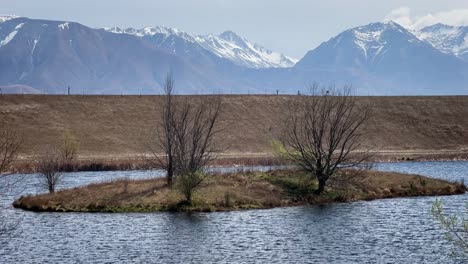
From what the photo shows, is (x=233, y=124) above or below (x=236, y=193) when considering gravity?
above

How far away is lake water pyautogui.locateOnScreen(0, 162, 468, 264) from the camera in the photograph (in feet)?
139

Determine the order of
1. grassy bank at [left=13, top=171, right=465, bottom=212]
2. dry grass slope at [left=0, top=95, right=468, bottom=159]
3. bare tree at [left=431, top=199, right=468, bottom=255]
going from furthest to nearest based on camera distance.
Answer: dry grass slope at [left=0, top=95, right=468, bottom=159] → grassy bank at [left=13, top=171, right=465, bottom=212] → bare tree at [left=431, top=199, right=468, bottom=255]

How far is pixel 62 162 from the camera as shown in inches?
4139

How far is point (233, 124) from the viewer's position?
145625mm

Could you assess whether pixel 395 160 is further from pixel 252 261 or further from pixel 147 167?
pixel 252 261

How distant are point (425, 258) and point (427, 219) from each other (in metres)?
14.3

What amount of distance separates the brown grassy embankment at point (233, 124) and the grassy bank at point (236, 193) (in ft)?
148

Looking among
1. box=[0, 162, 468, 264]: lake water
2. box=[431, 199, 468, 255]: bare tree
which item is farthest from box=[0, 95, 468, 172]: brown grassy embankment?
box=[431, 199, 468, 255]: bare tree

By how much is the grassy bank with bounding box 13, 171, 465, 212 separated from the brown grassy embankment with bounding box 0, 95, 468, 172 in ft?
148

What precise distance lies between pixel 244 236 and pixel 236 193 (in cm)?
1621

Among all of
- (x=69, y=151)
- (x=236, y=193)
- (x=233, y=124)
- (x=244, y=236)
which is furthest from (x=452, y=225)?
(x=233, y=124)

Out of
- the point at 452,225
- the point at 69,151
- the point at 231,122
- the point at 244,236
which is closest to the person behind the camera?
the point at 452,225

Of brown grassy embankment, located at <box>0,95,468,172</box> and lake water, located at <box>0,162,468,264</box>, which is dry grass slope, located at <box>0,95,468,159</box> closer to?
brown grassy embankment, located at <box>0,95,468,172</box>

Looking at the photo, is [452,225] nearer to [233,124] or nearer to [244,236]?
[244,236]
